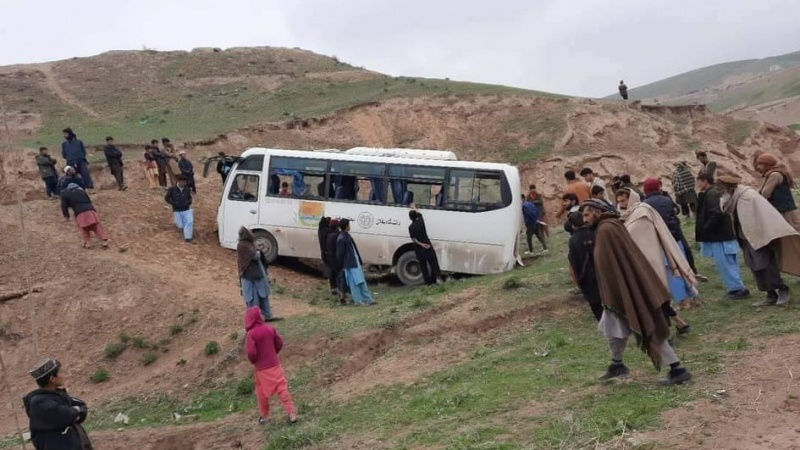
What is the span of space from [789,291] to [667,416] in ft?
13.3

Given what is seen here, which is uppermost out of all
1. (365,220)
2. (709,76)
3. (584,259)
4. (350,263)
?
(709,76)

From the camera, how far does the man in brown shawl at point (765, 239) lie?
8.45 m

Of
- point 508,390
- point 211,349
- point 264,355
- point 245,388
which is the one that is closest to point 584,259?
point 508,390

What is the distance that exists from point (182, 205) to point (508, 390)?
11166mm

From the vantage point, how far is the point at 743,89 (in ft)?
382

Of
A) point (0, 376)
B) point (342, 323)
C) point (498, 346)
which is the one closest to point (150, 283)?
point (0, 376)

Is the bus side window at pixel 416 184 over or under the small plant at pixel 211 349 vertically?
over

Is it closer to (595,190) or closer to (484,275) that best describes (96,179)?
(484,275)

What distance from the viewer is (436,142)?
105 ft

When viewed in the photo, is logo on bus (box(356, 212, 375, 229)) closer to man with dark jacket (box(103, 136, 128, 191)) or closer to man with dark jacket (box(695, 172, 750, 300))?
man with dark jacket (box(103, 136, 128, 191))

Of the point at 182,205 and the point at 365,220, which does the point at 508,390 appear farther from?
the point at 182,205

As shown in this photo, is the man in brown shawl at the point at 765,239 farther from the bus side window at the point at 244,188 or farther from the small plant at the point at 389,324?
the bus side window at the point at 244,188

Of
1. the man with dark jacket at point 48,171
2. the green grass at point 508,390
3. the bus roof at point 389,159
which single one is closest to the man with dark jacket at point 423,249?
the bus roof at point 389,159

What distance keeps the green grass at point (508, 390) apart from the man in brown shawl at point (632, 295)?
1.05 feet
